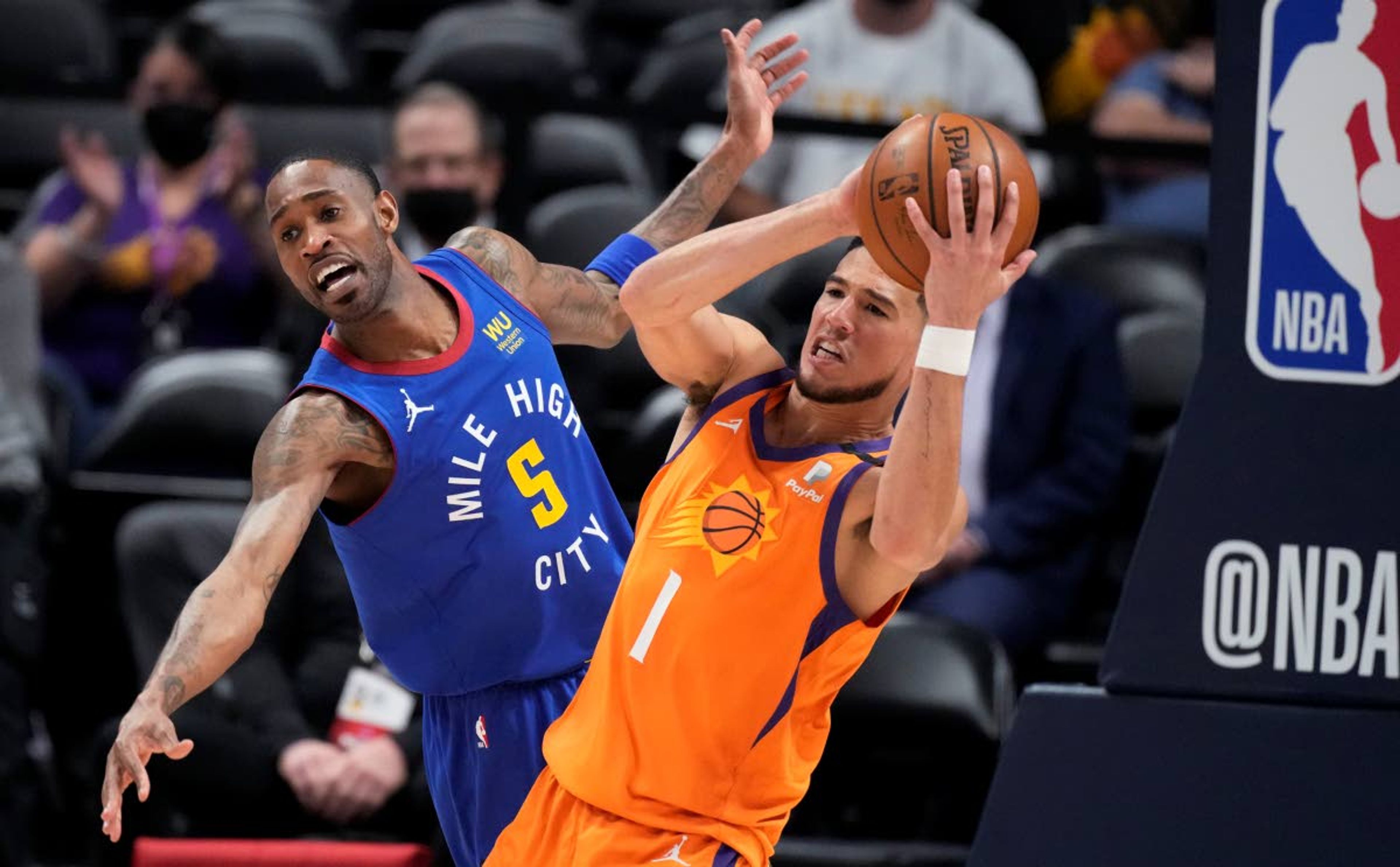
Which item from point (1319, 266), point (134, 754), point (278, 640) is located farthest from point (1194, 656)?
point (278, 640)

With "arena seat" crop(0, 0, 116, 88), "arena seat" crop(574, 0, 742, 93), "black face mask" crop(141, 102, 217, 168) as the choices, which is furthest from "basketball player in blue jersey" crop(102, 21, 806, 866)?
"arena seat" crop(574, 0, 742, 93)

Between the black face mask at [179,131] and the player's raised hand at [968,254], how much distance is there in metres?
4.61

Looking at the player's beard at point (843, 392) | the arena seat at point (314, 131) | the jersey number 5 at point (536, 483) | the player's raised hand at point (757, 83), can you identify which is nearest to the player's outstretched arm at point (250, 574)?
the jersey number 5 at point (536, 483)

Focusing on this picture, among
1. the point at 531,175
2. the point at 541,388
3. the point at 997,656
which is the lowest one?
the point at 997,656

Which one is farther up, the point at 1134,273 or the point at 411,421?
the point at 411,421

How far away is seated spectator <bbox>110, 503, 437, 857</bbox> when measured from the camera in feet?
18.5

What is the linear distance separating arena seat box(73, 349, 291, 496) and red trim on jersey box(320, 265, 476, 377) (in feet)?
8.05

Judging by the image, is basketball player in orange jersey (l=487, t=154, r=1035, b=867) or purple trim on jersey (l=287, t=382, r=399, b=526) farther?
purple trim on jersey (l=287, t=382, r=399, b=526)

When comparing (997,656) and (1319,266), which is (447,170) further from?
(1319,266)

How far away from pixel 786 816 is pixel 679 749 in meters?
0.28

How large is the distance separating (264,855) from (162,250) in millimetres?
3016

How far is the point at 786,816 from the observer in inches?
156

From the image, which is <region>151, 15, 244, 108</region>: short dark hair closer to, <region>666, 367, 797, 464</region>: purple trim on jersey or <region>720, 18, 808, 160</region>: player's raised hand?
<region>720, 18, 808, 160</region>: player's raised hand

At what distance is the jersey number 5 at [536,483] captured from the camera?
4312 millimetres
